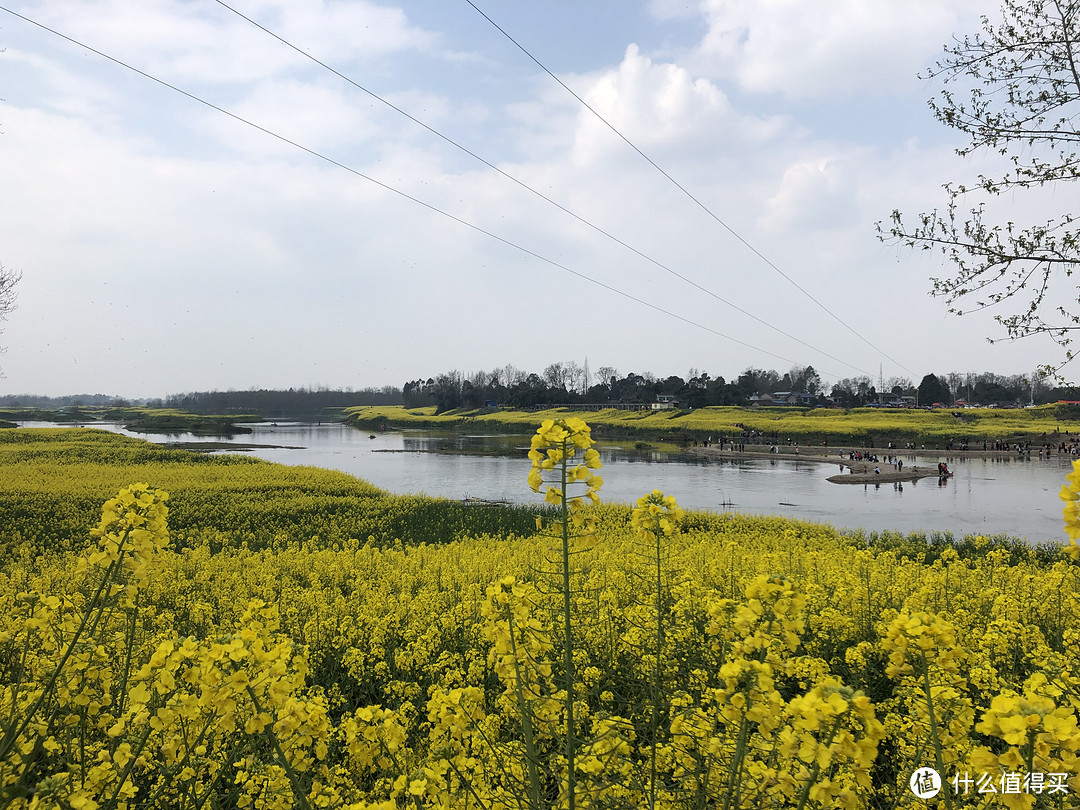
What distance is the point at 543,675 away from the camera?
2.48 meters

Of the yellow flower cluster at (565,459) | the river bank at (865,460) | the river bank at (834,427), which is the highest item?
the yellow flower cluster at (565,459)

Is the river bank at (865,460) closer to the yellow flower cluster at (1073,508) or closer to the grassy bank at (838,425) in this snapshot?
the grassy bank at (838,425)

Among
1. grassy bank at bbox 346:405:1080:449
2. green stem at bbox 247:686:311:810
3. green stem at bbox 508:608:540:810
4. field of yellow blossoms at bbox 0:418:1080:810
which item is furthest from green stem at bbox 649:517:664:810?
grassy bank at bbox 346:405:1080:449

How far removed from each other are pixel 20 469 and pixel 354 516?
13973mm

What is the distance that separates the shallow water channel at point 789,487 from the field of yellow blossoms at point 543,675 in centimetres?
1069

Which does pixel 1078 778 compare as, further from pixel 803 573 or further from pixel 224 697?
pixel 803 573

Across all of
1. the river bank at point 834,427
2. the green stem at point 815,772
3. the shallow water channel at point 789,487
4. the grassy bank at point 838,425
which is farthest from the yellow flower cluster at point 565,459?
the grassy bank at point 838,425

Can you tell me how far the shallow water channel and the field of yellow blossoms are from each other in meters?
10.7

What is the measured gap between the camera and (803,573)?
7.50 metres

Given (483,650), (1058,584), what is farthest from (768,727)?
(1058,584)

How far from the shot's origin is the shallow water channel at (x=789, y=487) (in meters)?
19.6

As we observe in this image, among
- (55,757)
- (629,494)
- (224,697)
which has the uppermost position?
(224,697)

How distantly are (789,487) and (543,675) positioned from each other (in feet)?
93.3

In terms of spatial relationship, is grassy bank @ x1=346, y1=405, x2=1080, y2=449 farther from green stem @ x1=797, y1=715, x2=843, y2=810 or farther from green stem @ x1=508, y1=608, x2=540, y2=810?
green stem @ x1=797, y1=715, x2=843, y2=810
